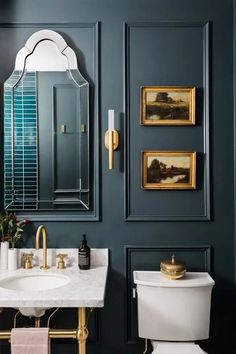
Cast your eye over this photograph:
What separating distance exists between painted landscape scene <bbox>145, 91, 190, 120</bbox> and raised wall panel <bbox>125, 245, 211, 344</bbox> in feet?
2.47

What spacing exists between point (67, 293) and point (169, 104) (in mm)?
1159

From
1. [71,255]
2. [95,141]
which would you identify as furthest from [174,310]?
[95,141]

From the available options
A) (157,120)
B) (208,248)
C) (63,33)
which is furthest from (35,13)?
(208,248)

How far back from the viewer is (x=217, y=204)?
214cm

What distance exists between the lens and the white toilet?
1889 millimetres

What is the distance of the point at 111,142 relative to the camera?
2064 millimetres

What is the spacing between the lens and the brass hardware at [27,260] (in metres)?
2.04

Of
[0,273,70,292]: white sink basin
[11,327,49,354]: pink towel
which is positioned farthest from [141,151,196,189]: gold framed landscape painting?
[11,327,49,354]: pink towel

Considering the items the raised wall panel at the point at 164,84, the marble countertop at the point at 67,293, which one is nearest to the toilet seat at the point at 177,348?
the marble countertop at the point at 67,293

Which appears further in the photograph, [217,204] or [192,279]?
[217,204]

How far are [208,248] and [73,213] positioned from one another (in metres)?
0.80

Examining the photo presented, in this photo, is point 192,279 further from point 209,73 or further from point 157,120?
point 209,73

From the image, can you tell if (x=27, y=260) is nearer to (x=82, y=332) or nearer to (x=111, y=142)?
(x=82, y=332)

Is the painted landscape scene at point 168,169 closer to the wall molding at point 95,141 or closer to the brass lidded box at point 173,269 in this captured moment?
the wall molding at point 95,141
